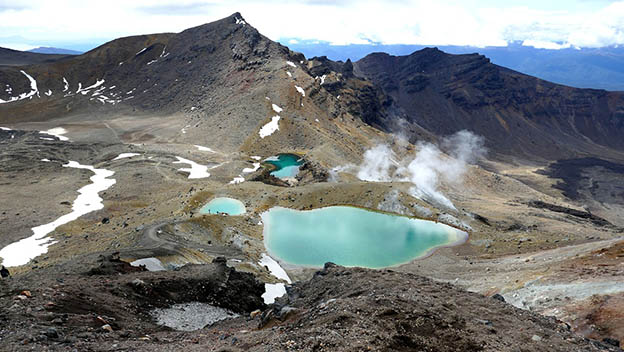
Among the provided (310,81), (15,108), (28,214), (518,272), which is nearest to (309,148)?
(310,81)

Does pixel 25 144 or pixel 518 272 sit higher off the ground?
pixel 518 272

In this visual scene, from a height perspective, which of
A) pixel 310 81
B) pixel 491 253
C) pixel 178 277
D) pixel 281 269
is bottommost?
pixel 281 269

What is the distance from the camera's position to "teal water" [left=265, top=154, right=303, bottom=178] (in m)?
111

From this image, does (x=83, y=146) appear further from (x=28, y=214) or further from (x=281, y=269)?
(x=281, y=269)

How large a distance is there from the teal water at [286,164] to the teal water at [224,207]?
37.4 metres

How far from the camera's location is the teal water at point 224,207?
6650 cm

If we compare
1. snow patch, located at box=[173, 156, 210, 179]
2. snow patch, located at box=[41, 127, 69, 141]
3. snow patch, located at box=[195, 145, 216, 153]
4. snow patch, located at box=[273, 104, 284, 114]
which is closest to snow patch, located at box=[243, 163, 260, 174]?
snow patch, located at box=[173, 156, 210, 179]

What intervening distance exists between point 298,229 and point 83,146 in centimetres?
10063

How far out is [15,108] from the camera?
19575cm

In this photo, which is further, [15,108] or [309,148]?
[15,108]

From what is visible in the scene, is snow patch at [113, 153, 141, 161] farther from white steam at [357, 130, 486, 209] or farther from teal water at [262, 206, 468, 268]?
teal water at [262, 206, 468, 268]

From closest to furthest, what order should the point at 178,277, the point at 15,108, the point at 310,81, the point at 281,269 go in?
the point at 178,277
the point at 281,269
the point at 310,81
the point at 15,108

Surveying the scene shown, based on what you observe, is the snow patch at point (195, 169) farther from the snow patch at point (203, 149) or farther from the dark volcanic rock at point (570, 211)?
the dark volcanic rock at point (570, 211)

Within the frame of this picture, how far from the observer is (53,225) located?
65375 mm
